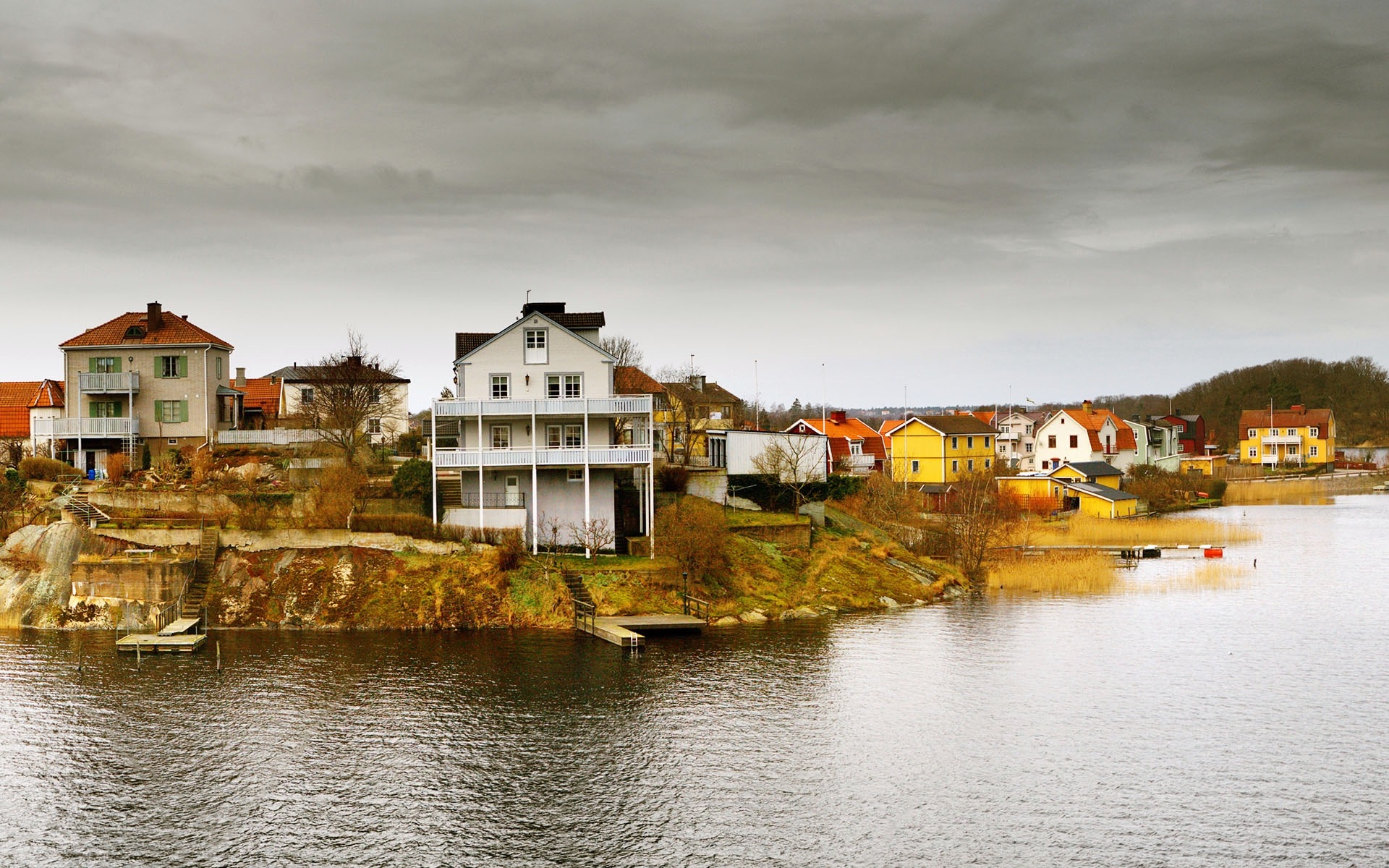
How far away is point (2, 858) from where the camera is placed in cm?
2403

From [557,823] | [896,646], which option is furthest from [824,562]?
[557,823]

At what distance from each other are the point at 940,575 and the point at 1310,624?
657 inches

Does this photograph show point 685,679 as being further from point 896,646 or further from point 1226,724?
point 1226,724

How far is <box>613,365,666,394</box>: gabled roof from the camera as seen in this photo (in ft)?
224

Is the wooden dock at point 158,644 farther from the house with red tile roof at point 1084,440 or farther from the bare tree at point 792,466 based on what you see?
the house with red tile roof at point 1084,440

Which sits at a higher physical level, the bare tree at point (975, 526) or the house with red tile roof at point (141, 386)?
the house with red tile roof at point (141, 386)

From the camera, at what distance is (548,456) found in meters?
52.0

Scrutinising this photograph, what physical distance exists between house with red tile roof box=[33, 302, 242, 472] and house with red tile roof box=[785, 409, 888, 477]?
46254mm

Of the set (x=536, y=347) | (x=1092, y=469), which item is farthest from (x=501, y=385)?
(x=1092, y=469)

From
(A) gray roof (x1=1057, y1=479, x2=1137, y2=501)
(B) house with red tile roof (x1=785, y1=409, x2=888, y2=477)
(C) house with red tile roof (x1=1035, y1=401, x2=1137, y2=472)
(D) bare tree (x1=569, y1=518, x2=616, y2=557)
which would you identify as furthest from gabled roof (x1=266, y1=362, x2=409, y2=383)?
(C) house with red tile roof (x1=1035, y1=401, x2=1137, y2=472)

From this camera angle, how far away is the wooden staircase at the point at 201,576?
46.2 meters

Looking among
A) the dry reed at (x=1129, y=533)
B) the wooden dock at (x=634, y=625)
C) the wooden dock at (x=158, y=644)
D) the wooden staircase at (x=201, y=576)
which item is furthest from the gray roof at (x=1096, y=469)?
the wooden dock at (x=158, y=644)

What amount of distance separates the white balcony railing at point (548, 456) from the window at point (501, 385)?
2969mm

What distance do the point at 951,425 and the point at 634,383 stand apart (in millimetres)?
37146
